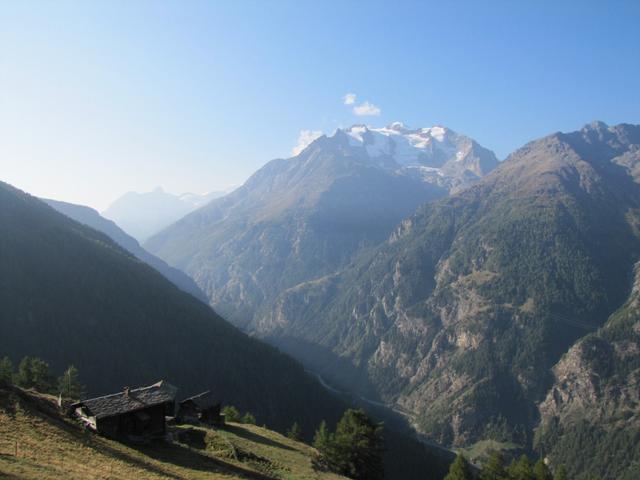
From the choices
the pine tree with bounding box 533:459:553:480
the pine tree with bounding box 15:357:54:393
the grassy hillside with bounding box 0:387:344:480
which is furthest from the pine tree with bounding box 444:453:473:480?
the pine tree with bounding box 15:357:54:393

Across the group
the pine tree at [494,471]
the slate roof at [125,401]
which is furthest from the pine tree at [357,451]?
the pine tree at [494,471]

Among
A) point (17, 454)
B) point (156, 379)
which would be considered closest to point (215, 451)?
point (17, 454)

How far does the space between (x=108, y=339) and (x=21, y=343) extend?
30.7 metres

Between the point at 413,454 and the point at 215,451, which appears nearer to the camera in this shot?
the point at 215,451

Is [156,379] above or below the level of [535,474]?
below

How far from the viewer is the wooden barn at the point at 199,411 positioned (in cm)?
6862

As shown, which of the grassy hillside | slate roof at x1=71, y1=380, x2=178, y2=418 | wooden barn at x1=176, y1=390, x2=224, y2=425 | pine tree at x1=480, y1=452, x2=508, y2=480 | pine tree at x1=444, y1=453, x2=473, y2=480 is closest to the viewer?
the grassy hillside

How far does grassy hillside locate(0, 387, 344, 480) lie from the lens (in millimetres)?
33094

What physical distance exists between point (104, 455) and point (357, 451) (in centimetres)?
3831

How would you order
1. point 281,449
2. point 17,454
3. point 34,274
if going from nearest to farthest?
point 17,454
point 281,449
point 34,274

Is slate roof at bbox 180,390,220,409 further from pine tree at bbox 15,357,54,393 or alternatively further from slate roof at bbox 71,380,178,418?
pine tree at bbox 15,357,54,393

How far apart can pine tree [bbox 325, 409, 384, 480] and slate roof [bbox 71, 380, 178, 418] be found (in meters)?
26.4

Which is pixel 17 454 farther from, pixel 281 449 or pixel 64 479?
pixel 281 449

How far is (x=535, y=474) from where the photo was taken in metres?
92.1
